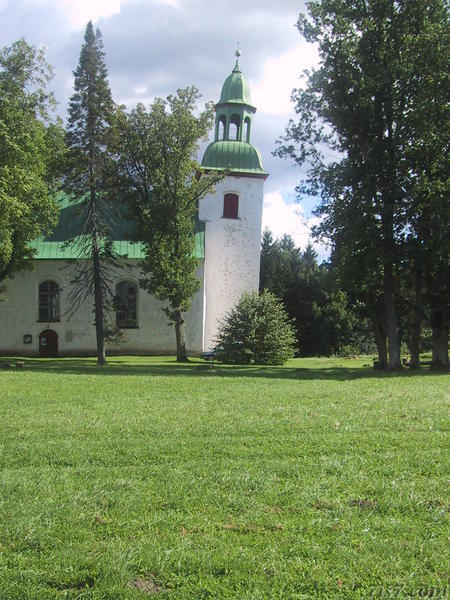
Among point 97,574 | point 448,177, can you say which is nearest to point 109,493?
point 97,574

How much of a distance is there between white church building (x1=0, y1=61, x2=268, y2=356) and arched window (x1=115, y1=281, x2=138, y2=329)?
69 mm

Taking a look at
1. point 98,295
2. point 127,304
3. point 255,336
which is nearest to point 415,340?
point 255,336

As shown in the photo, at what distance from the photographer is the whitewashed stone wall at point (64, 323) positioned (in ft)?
126

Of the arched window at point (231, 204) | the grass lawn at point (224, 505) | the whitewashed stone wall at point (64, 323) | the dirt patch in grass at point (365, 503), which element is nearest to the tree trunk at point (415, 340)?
the grass lawn at point (224, 505)

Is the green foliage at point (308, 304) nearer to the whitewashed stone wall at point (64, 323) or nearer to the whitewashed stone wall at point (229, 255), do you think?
the whitewashed stone wall at point (229, 255)

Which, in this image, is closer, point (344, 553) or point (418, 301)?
point (344, 553)

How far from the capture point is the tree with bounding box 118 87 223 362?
29328mm

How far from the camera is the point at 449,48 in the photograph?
21312 millimetres

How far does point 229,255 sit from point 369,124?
1781 centimetres

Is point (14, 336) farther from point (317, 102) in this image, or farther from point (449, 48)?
point (449, 48)

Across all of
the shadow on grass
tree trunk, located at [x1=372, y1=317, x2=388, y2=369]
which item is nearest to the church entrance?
the shadow on grass

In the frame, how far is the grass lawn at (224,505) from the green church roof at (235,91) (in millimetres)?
33449

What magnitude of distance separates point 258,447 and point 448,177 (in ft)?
58.2

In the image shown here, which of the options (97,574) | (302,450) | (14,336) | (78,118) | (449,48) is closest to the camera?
(97,574)
